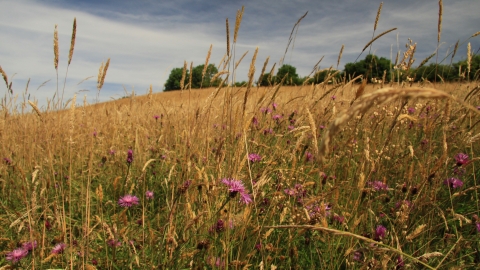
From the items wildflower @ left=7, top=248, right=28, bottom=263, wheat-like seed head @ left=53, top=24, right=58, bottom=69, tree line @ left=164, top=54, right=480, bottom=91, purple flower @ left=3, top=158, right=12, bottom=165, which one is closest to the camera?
wildflower @ left=7, top=248, right=28, bottom=263

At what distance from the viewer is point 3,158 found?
2.80 meters

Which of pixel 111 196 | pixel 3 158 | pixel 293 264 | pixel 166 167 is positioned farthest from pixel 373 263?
pixel 3 158

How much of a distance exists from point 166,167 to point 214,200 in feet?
3.85

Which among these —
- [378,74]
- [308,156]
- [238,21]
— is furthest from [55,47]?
[378,74]

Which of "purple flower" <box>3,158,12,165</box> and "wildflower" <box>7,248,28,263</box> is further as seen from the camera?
"purple flower" <box>3,158,12,165</box>

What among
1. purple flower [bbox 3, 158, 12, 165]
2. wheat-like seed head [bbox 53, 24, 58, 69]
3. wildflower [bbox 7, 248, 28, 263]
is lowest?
wildflower [bbox 7, 248, 28, 263]

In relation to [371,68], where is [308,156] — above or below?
below

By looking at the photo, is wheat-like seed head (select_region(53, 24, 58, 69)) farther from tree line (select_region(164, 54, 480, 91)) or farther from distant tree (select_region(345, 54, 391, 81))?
distant tree (select_region(345, 54, 391, 81))

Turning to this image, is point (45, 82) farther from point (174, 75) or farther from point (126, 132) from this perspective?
point (174, 75)

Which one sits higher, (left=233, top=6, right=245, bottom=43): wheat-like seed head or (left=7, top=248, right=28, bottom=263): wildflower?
(left=233, top=6, right=245, bottom=43): wheat-like seed head

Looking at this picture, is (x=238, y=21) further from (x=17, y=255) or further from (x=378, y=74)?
(x=378, y=74)

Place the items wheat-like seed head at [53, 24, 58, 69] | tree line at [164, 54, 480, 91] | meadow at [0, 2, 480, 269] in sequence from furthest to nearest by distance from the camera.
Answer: tree line at [164, 54, 480, 91] < wheat-like seed head at [53, 24, 58, 69] < meadow at [0, 2, 480, 269]

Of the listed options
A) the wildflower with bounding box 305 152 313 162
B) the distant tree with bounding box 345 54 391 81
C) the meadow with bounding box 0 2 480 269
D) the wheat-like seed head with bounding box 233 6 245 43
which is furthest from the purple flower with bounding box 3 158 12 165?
the distant tree with bounding box 345 54 391 81

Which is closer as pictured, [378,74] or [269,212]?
[269,212]
